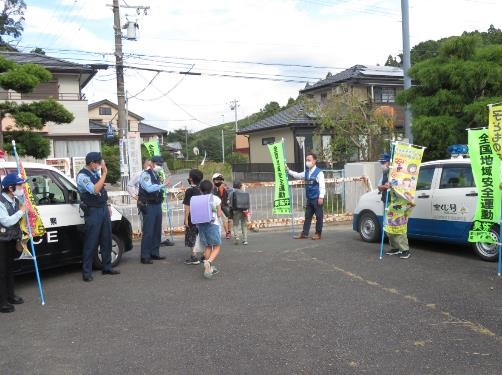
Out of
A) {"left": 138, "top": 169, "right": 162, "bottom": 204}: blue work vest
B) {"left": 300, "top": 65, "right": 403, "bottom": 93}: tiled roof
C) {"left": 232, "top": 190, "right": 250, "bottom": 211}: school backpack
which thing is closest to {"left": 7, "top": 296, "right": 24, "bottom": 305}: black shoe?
{"left": 138, "top": 169, "right": 162, "bottom": 204}: blue work vest

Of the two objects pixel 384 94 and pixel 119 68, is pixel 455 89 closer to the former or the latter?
pixel 119 68

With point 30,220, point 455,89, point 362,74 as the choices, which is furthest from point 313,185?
point 362,74

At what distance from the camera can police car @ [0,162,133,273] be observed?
21.2 ft

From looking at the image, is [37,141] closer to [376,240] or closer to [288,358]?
[376,240]

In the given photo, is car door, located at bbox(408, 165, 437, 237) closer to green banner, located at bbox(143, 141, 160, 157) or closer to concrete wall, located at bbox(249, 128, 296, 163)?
green banner, located at bbox(143, 141, 160, 157)

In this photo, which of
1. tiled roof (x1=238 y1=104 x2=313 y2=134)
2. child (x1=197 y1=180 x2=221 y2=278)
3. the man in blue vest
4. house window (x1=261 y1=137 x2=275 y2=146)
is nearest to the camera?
child (x1=197 y1=180 x2=221 y2=278)

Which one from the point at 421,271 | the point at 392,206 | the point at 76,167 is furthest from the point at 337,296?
the point at 76,167

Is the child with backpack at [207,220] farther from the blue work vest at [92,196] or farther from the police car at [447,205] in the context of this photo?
the police car at [447,205]

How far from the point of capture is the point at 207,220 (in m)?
6.66

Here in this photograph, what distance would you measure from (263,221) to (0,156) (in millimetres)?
6978

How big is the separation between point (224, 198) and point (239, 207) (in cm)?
65

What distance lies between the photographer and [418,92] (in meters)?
11.3

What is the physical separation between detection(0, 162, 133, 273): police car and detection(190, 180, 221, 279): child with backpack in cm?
176

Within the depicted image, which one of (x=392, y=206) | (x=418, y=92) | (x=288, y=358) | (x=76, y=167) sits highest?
(x=418, y=92)
